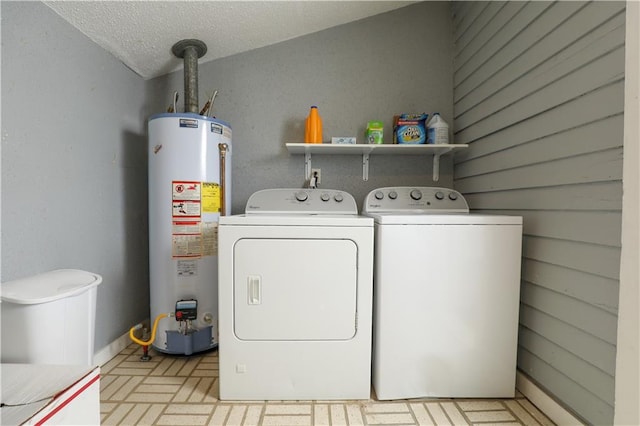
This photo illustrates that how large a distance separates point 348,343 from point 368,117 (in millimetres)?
1653

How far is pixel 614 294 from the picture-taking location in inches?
42.8

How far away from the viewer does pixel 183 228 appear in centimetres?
184

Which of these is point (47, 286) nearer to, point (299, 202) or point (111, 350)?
point (111, 350)

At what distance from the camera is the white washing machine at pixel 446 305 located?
1.46m

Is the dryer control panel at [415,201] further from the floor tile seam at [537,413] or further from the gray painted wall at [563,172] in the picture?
Result: the floor tile seam at [537,413]

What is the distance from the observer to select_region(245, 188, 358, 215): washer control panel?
2074 millimetres

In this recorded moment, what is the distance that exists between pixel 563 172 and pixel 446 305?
0.80m

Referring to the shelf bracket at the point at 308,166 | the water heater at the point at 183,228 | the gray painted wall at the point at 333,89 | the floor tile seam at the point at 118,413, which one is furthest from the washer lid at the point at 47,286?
the shelf bracket at the point at 308,166

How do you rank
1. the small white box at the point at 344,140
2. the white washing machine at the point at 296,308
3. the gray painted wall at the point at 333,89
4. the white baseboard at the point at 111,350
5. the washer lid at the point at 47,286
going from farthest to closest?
the gray painted wall at the point at 333,89, the small white box at the point at 344,140, the white baseboard at the point at 111,350, the white washing machine at the point at 296,308, the washer lid at the point at 47,286

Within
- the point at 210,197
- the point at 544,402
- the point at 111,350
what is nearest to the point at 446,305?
the point at 544,402

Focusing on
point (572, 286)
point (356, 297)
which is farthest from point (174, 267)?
point (572, 286)

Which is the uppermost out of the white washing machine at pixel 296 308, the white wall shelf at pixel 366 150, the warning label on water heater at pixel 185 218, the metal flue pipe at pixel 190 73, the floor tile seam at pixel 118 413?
the metal flue pipe at pixel 190 73

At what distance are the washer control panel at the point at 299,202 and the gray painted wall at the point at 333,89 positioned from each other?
0.24 meters

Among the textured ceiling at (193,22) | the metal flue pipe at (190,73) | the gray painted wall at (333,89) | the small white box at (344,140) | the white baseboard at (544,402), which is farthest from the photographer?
the gray painted wall at (333,89)
